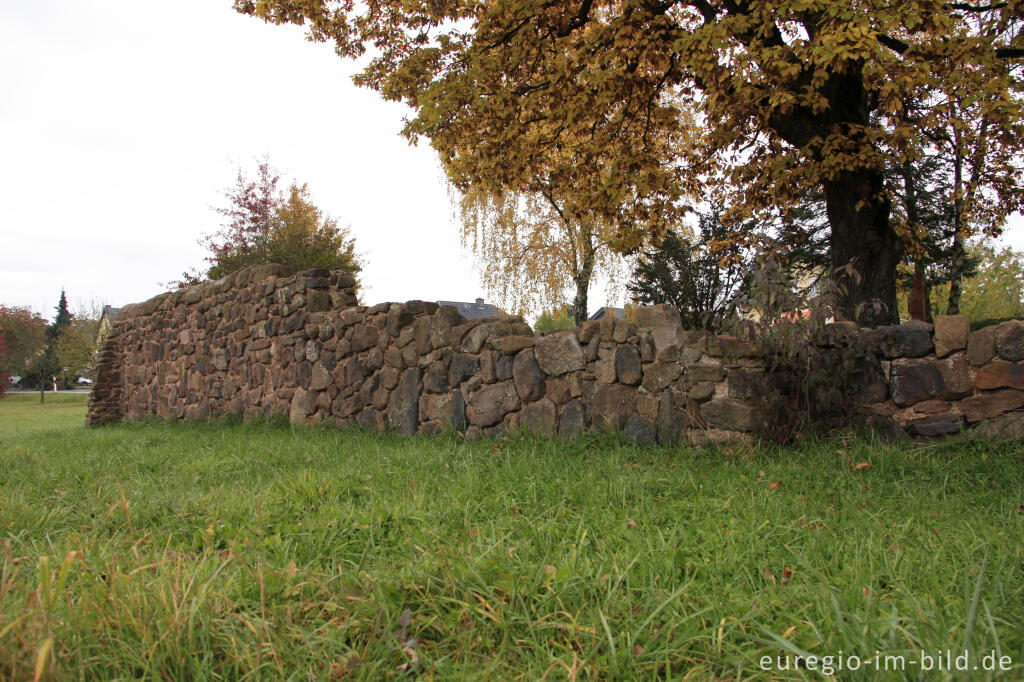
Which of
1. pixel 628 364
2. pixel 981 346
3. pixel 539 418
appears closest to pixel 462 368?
→ pixel 539 418

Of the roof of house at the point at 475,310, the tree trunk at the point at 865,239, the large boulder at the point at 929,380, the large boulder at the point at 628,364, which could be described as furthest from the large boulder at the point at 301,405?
the roof of house at the point at 475,310

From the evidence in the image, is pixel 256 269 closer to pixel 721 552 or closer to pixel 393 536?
pixel 393 536

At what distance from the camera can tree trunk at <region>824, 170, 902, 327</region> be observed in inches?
284

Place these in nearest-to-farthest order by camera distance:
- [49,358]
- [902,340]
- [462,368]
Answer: [902,340] < [462,368] < [49,358]

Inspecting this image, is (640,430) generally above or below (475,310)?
below

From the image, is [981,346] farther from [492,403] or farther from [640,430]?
[492,403]

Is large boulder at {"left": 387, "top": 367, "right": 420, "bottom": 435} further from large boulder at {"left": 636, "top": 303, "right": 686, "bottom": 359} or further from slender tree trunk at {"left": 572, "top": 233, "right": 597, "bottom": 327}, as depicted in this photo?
slender tree trunk at {"left": 572, "top": 233, "right": 597, "bottom": 327}

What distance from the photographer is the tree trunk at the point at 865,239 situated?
284 inches

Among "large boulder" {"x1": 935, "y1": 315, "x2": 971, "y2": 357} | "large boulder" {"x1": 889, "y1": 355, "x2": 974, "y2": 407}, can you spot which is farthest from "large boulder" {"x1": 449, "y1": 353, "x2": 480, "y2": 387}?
"large boulder" {"x1": 935, "y1": 315, "x2": 971, "y2": 357}

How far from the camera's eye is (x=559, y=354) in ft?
18.0

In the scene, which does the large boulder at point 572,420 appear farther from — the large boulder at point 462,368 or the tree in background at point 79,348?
the tree in background at point 79,348

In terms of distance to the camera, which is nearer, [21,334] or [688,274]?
[688,274]

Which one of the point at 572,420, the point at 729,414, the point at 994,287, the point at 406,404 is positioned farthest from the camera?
the point at 994,287

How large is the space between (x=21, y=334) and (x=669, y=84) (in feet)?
130
